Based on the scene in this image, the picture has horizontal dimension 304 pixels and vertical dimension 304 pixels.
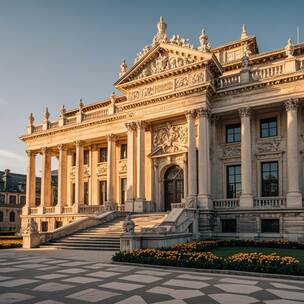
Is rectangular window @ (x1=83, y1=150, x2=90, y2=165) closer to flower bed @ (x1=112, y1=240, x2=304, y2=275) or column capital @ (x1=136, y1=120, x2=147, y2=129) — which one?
column capital @ (x1=136, y1=120, x2=147, y2=129)

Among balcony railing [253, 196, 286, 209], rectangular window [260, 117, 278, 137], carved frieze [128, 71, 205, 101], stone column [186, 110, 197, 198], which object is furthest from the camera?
carved frieze [128, 71, 205, 101]

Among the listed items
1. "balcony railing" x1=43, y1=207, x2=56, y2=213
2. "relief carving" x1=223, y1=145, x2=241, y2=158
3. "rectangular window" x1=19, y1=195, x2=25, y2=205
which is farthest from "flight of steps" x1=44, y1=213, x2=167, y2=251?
"rectangular window" x1=19, y1=195, x2=25, y2=205

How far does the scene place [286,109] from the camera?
26.4 metres

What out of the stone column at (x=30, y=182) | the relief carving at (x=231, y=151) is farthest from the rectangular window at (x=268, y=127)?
the stone column at (x=30, y=182)

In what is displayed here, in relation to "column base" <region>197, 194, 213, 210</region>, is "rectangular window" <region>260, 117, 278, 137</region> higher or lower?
higher

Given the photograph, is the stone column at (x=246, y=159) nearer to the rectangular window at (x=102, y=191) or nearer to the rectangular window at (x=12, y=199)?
the rectangular window at (x=102, y=191)

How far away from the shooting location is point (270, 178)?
28.1 meters

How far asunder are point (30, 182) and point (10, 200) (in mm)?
35729

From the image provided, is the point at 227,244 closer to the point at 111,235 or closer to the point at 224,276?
the point at 111,235

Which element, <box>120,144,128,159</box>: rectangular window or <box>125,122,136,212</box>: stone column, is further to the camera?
<box>120,144,128,159</box>: rectangular window

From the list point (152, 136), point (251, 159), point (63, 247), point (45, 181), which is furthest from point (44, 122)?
point (251, 159)

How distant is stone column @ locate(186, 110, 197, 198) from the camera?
91.0 ft

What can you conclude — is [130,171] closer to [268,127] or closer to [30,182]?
[268,127]

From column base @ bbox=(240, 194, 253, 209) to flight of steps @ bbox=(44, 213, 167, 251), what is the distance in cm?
602
